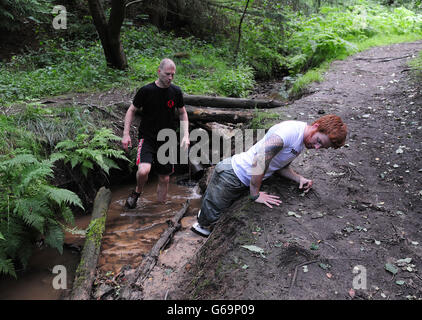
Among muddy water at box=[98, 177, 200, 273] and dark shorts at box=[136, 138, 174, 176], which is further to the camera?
dark shorts at box=[136, 138, 174, 176]

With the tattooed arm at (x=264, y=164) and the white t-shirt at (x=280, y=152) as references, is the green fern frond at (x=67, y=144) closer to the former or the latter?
the white t-shirt at (x=280, y=152)

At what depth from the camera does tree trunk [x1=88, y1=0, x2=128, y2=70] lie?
769 centimetres

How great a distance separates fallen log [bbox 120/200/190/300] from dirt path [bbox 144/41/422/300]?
0.31 ft

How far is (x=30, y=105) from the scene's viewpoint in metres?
5.39

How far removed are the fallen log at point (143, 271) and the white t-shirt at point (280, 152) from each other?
1437mm

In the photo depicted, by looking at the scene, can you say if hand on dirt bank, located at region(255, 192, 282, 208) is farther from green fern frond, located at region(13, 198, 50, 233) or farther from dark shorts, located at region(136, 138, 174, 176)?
green fern frond, located at region(13, 198, 50, 233)

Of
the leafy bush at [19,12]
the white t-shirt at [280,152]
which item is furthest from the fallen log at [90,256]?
the leafy bush at [19,12]

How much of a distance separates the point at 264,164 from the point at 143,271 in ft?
6.28

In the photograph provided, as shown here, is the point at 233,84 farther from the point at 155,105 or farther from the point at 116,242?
the point at 116,242

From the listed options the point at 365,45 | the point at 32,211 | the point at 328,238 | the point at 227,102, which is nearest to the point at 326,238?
the point at 328,238

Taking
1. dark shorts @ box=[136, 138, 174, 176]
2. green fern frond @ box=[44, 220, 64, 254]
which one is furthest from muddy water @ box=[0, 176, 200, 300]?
dark shorts @ box=[136, 138, 174, 176]

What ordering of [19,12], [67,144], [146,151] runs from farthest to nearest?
[19,12]
[67,144]
[146,151]

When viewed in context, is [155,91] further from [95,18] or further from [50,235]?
[95,18]

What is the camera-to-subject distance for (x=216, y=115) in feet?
21.5
